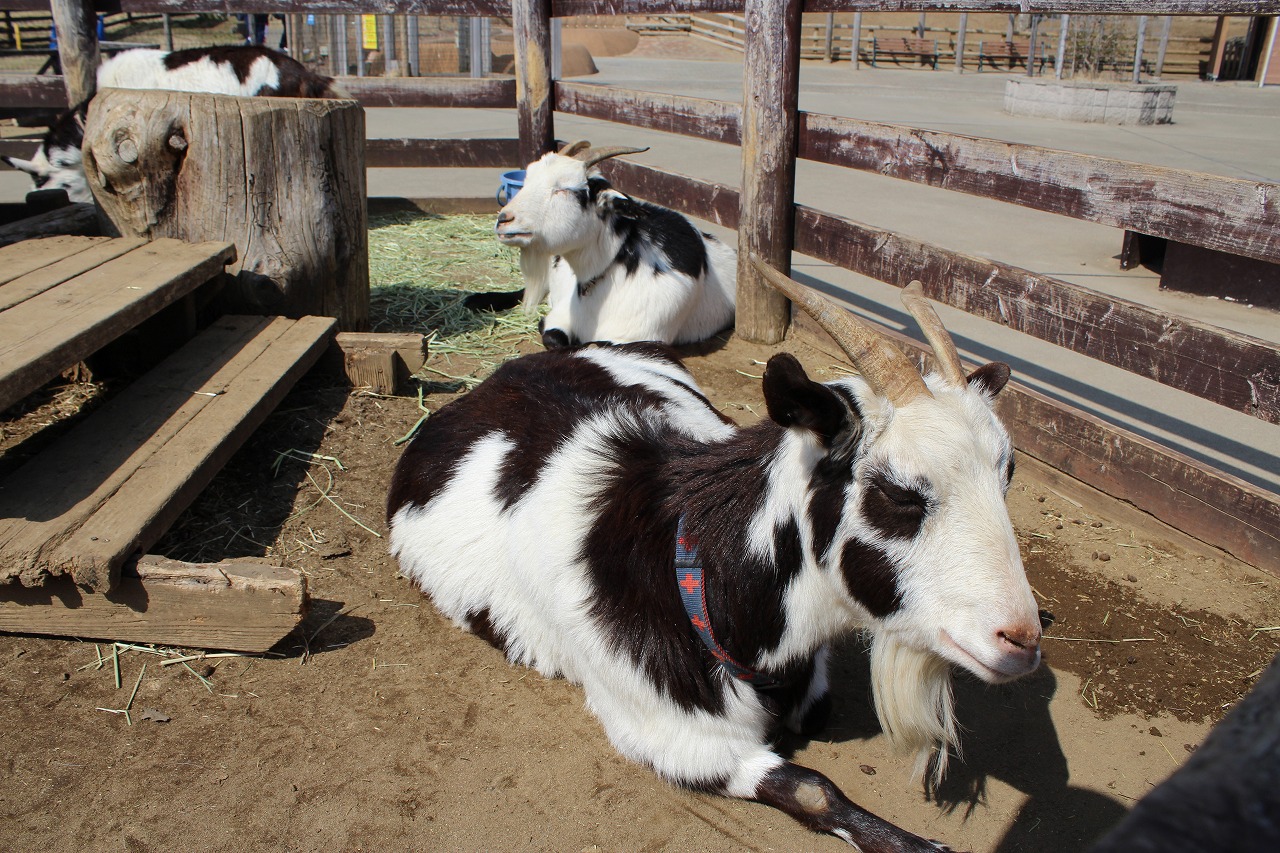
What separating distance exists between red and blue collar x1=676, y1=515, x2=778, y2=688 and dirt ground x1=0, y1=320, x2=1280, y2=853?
0.34 m

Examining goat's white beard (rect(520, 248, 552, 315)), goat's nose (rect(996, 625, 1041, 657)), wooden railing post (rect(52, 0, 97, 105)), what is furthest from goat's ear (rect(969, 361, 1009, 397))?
wooden railing post (rect(52, 0, 97, 105))

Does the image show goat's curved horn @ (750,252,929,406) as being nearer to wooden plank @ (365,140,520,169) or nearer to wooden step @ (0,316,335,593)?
wooden step @ (0,316,335,593)

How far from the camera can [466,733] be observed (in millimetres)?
2600

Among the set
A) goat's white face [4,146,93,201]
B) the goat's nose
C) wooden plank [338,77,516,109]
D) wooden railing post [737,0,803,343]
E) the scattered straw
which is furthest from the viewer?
wooden plank [338,77,516,109]

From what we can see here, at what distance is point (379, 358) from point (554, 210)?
125 centimetres

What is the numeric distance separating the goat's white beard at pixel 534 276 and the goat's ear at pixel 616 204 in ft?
1.68

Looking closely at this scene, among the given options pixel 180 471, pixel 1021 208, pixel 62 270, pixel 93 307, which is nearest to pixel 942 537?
pixel 180 471

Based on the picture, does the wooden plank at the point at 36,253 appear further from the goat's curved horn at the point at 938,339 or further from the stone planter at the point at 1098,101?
the stone planter at the point at 1098,101

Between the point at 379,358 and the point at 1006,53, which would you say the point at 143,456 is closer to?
the point at 379,358

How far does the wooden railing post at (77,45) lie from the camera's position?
6941 millimetres

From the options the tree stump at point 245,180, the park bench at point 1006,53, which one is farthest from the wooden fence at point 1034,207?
the park bench at point 1006,53

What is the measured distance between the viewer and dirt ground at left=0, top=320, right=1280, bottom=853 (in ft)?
7.49

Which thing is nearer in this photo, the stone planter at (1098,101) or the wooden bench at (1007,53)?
the stone planter at (1098,101)

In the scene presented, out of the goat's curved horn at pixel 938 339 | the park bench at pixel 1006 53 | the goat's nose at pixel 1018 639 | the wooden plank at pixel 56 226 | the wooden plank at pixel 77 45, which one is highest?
the park bench at pixel 1006 53
